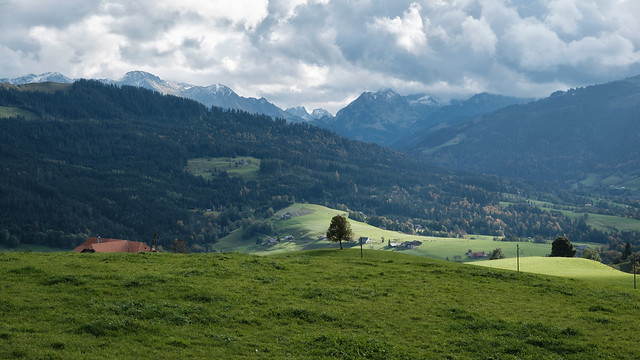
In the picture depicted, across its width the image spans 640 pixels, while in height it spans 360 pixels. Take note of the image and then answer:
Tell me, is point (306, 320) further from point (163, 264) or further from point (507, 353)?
point (163, 264)

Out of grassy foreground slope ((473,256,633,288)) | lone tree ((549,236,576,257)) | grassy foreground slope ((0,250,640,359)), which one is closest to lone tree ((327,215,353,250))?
grassy foreground slope ((473,256,633,288))

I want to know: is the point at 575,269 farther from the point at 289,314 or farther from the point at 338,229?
the point at 289,314

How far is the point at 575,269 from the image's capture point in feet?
247

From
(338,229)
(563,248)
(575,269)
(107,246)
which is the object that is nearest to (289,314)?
(338,229)

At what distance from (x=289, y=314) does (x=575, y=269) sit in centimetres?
6116

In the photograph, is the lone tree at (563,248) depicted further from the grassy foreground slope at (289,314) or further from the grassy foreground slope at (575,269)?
the grassy foreground slope at (289,314)

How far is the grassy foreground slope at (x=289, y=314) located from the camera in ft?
89.7

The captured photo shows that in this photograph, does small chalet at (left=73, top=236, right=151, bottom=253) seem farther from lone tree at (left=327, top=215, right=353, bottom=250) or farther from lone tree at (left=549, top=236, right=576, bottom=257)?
lone tree at (left=549, top=236, right=576, bottom=257)

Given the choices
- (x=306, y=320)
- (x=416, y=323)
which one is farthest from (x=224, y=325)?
(x=416, y=323)

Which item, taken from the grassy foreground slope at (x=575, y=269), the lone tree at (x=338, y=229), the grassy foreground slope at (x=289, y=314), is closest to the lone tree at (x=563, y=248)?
the grassy foreground slope at (x=575, y=269)

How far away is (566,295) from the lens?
43.3 meters

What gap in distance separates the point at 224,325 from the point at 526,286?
31.7 m

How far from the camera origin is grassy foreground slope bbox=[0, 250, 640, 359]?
89.7 ft

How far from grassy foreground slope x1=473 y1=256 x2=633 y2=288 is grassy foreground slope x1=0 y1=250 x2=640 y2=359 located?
16487 mm
